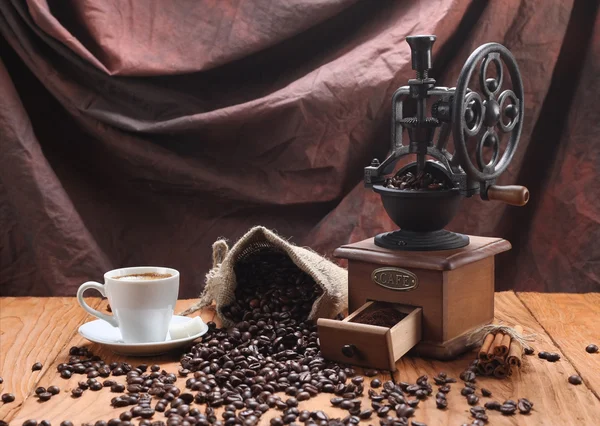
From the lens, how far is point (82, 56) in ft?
7.88

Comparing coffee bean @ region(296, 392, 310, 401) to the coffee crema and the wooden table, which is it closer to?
the wooden table

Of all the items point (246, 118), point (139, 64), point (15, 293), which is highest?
point (139, 64)

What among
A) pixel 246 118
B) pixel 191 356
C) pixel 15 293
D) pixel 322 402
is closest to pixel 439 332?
pixel 322 402

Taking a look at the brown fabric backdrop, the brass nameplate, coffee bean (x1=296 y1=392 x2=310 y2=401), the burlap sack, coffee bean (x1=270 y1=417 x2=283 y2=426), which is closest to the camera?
Result: coffee bean (x1=270 y1=417 x2=283 y2=426)

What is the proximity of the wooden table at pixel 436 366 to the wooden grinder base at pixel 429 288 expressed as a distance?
5 centimetres

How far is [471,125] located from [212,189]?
101 cm

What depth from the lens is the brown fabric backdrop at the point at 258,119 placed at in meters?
2.36

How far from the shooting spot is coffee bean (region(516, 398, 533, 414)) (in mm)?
1448

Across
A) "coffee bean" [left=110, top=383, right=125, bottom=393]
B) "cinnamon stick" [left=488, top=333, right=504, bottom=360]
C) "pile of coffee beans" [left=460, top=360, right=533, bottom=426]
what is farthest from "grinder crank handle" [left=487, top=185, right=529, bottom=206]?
"coffee bean" [left=110, top=383, right=125, bottom=393]

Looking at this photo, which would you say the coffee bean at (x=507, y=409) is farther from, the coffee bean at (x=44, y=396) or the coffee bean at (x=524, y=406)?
the coffee bean at (x=44, y=396)

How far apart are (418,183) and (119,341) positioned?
706mm

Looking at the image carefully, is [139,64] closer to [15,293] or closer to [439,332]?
[15,293]

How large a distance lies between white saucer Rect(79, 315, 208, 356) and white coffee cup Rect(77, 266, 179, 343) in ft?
0.09

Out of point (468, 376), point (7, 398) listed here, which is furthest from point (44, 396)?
point (468, 376)
